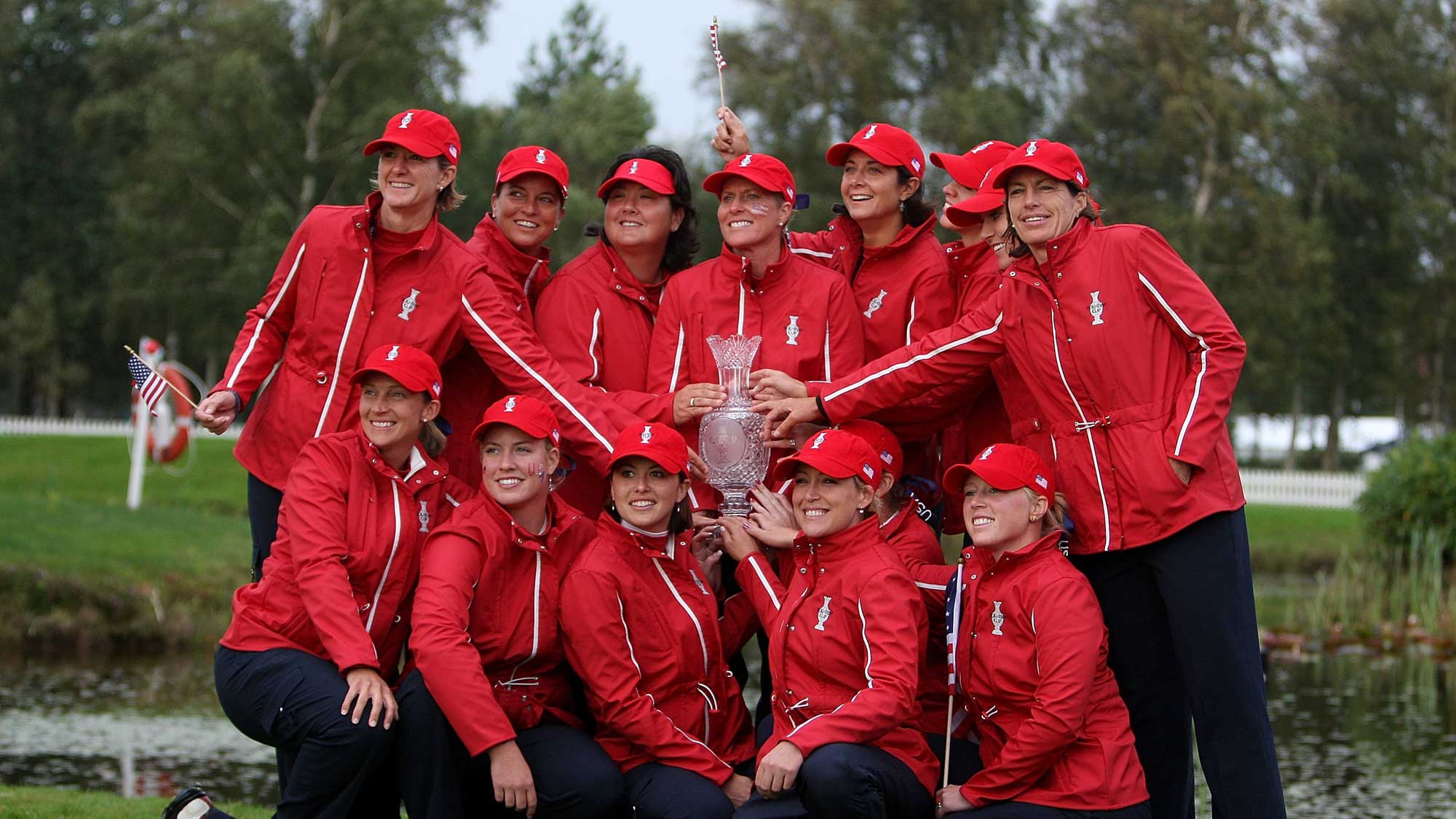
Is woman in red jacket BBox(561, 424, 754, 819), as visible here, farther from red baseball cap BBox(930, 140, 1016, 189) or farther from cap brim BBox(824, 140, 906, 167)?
red baseball cap BBox(930, 140, 1016, 189)

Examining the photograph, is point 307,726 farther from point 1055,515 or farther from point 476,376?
point 1055,515

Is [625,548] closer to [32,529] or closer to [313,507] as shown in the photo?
[313,507]

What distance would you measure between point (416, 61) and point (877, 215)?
31.8 meters

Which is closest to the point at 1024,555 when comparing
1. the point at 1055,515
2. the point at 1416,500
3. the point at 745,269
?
the point at 1055,515

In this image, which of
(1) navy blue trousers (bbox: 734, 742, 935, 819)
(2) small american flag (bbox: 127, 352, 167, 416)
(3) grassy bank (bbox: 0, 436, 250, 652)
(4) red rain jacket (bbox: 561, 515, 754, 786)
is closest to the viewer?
(1) navy blue trousers (bbox: 734, 742, 935, 819)

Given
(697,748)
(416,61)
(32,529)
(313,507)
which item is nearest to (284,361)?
(313,507)

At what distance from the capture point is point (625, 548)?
17.0 ft

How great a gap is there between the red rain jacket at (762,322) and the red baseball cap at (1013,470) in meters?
0.90

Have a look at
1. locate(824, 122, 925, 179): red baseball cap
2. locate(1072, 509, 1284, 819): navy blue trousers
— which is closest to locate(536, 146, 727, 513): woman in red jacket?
locate(824, 122, 925, 179): red baseball cap

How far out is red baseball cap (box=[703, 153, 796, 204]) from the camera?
18.2 ft

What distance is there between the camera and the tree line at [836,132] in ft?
114

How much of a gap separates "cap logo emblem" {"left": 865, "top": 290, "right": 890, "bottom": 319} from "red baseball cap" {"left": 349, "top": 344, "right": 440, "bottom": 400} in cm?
172

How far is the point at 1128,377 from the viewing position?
16.0ft

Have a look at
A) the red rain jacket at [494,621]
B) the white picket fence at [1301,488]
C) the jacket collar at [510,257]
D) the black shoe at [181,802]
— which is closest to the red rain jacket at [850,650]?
the red rain jacket at [494,621]
